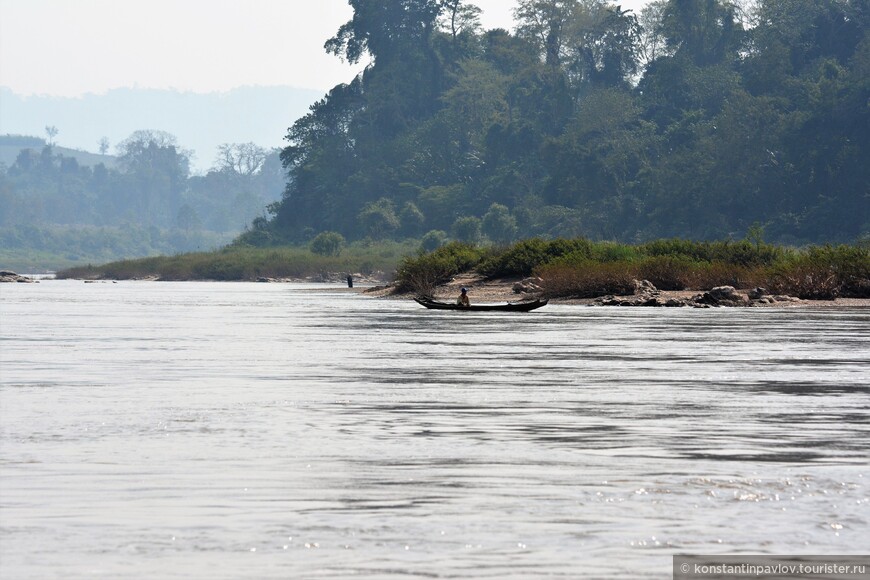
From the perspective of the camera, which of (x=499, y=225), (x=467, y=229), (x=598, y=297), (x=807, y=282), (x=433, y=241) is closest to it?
(x=807, y=282)

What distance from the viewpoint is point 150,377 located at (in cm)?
2530

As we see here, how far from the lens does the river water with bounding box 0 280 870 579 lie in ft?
35.6

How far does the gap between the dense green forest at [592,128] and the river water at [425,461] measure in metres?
93.9

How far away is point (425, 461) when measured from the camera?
49.7 feet

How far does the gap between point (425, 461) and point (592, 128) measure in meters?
132

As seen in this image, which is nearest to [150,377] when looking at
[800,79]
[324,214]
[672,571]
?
[672,571]

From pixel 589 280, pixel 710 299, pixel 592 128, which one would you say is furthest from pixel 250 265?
pixel 710 299

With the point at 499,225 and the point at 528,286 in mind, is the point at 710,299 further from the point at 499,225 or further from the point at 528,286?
the point at 499,225

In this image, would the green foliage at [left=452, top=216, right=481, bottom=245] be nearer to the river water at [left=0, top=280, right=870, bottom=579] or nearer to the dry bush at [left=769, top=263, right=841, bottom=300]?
the dry bush at [left=769, top=263, right=841, bottom=300]

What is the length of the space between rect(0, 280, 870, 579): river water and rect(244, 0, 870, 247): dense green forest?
9389 cm

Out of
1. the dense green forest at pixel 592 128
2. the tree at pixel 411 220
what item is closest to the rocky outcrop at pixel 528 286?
the dense green forest at pixel 592 128

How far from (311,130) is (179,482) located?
175543 millimetres

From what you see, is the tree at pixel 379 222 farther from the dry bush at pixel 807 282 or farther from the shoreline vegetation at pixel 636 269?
the dry bush at pixel 807 282

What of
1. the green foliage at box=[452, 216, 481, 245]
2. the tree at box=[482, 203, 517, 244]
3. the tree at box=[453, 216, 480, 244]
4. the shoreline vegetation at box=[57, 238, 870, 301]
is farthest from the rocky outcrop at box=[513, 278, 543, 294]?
the tree at box=[482, 203, 517, 244]
